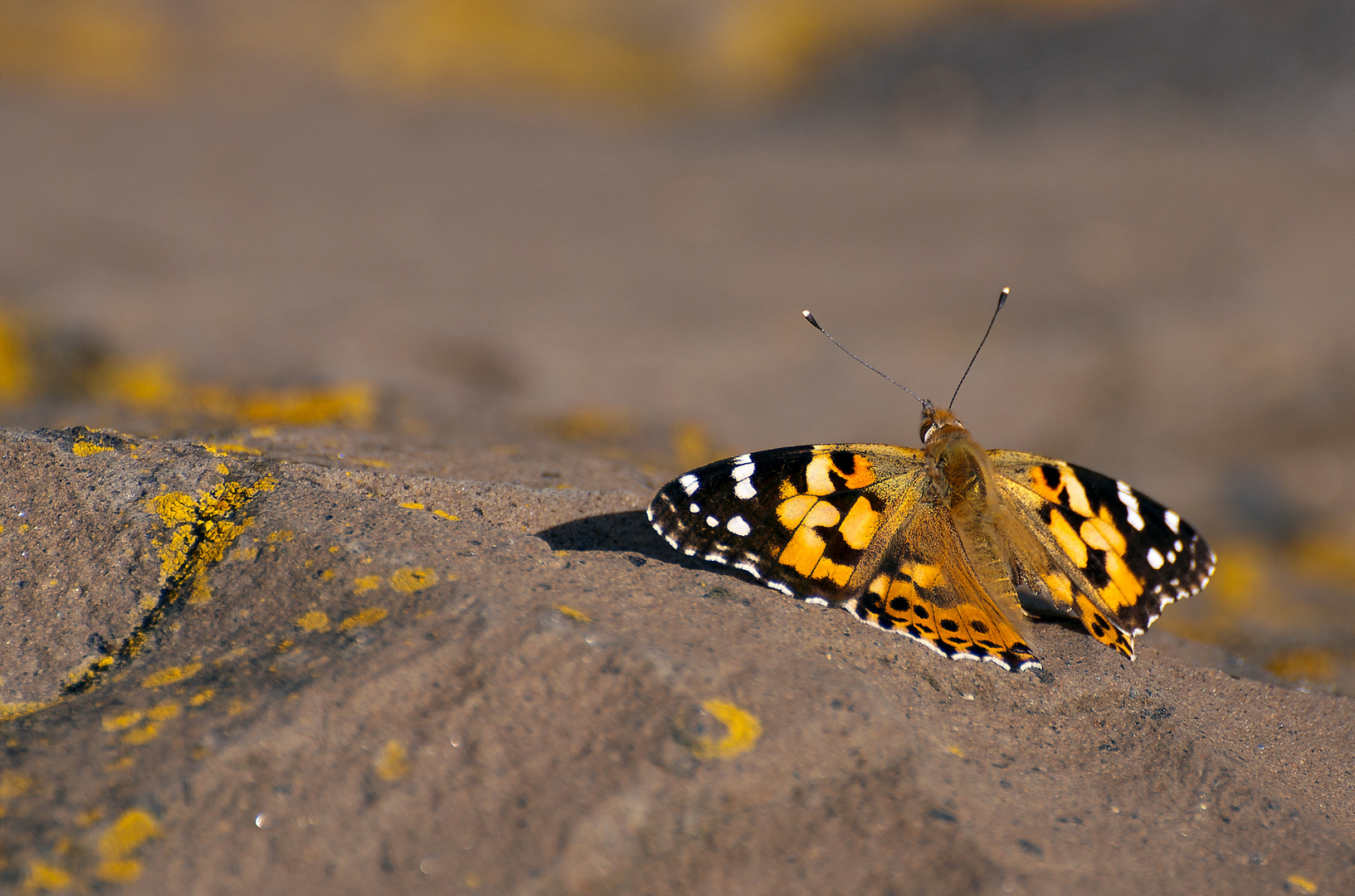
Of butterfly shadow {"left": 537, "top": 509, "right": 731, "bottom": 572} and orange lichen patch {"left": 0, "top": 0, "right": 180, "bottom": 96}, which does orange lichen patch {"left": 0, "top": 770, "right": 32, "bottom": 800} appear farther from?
orange lichen patch {"left": 0, "top": 0, "right": 180, "bottom": 96}

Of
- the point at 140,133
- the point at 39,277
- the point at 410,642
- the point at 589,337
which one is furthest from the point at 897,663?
the point at 140,133

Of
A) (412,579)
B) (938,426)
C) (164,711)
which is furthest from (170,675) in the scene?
(938,426)

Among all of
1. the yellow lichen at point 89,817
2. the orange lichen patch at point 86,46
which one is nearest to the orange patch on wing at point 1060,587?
the yellow lichen at point 89,817

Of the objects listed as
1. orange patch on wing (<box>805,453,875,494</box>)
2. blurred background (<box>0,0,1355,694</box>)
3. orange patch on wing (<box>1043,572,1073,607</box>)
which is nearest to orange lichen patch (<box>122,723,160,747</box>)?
blurred background (<box>0,0,1355,694</box>)

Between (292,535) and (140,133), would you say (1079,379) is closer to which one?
(292,535)

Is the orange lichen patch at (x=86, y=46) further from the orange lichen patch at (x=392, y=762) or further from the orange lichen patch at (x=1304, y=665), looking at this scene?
the orange lichen patch at (x=1304, y=665)
